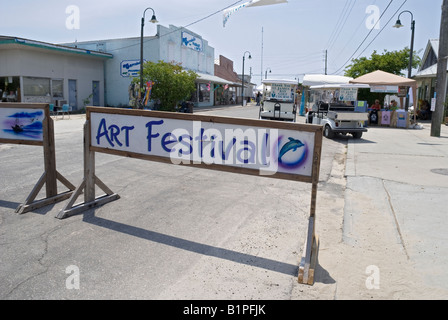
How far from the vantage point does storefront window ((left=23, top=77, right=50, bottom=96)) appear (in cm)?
2461

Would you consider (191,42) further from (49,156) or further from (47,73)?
(49,156)

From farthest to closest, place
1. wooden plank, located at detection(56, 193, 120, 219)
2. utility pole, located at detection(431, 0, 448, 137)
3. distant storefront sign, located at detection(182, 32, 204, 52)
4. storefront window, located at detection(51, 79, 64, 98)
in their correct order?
distant storefront sign, located at detection(182, 32, 204, 52)
storefront window, located at detection(51, 79, 64, 98)
utility pole, located at detection(431, 0, 448, 137)
wooden plank, located at detection(56, 193, 120, 219)

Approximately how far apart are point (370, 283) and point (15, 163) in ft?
26.8

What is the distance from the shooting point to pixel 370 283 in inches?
145

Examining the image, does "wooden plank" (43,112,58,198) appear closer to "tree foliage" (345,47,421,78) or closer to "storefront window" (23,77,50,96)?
"storefront window" (23,77,50,96)

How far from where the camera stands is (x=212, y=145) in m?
4.78

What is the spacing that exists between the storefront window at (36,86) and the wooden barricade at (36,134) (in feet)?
68.2

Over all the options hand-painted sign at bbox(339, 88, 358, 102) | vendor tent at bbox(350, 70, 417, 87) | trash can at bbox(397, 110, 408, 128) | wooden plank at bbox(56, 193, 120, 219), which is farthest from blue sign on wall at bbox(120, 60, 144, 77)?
wooden plank at bbox(56, 193, 120, 219)

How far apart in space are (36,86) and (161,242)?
24861 millimetres

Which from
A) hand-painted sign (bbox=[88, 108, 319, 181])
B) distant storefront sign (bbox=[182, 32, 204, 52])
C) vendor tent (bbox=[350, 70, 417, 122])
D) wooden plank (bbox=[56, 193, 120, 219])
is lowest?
wooden plank (bbox=[56, 193, 120, 219])

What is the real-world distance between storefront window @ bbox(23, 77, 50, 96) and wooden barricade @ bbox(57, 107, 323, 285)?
22.3m
